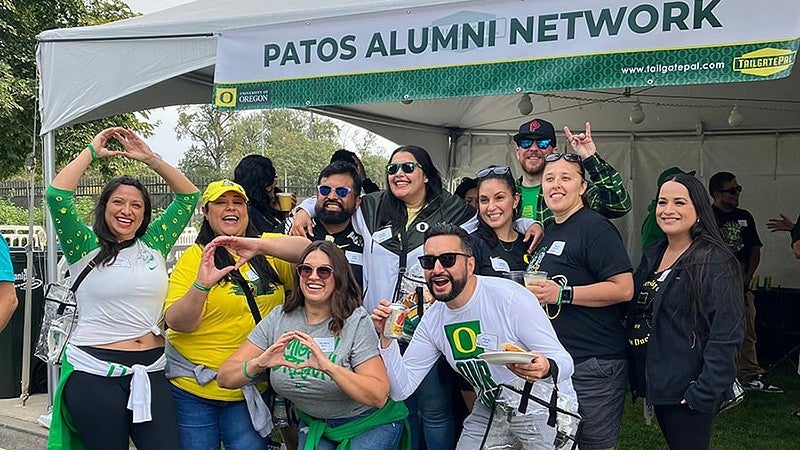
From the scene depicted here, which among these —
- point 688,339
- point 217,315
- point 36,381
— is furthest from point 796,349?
point 36,381

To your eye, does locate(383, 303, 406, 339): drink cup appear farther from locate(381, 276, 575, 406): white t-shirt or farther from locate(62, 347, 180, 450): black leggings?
locate(62, 347, 180, 450): black leggings

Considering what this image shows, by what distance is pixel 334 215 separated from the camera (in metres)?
3.75

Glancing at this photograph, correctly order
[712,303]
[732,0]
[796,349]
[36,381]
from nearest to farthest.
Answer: [712,303] < [732,0] < [36,381] < [796,349]

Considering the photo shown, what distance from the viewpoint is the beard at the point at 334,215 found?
12.3 ft

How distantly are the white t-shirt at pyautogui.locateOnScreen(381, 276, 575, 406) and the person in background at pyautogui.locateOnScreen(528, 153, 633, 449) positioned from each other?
0.98ft

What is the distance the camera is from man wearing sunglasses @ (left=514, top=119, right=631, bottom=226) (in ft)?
11.4

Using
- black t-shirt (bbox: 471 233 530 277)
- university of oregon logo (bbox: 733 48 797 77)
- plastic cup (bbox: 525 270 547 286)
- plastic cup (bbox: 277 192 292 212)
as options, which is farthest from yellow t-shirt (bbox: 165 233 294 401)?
university of oregon logo (bbox: 733 48 797 77)

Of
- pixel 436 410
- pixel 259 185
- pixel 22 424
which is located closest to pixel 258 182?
pixel 259 185

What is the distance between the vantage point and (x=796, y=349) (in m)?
Answer: 6.86

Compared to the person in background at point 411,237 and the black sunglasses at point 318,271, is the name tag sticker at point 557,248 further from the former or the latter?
the black sunglasses at point 318,271

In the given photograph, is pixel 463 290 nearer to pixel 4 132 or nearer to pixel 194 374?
pixel 194 374

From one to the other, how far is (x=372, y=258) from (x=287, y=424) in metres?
0.87

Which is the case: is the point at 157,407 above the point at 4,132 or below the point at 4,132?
below

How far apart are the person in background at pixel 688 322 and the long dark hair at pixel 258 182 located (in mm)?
2043
